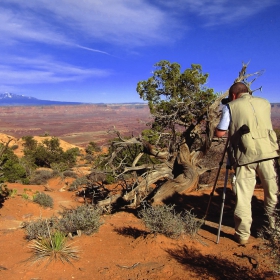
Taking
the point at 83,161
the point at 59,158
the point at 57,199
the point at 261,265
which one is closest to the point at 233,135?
the point at 261,265

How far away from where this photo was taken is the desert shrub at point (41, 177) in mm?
14344

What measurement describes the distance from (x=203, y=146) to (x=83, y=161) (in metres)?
18.2

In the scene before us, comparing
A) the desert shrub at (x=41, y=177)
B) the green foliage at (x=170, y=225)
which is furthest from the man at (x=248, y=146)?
the desert shrub at (x=41, y=177)

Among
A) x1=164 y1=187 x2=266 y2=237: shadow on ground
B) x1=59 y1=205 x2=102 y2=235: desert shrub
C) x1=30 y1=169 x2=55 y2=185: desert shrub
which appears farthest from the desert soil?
x1=30 y1=169 x2=55 y2=185: desert shrub

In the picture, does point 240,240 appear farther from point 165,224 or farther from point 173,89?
point 173,89

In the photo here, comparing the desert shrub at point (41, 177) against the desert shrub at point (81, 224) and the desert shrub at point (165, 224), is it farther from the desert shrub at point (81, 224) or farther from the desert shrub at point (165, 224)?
the desert shrub at point (165, 224)

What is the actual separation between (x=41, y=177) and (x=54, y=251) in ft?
39.5

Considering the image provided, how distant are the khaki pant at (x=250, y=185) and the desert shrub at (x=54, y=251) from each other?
2.31 m

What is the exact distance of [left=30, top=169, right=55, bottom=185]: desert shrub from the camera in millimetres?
14344

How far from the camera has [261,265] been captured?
298 cm

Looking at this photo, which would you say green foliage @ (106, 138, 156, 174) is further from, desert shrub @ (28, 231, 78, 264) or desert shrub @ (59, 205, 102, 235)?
desert shrub @ (28, 231, 78, 264)

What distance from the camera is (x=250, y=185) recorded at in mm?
3428

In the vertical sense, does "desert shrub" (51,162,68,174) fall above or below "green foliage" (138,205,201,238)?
below

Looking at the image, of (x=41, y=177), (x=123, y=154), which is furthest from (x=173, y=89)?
(x=41, y=177)
